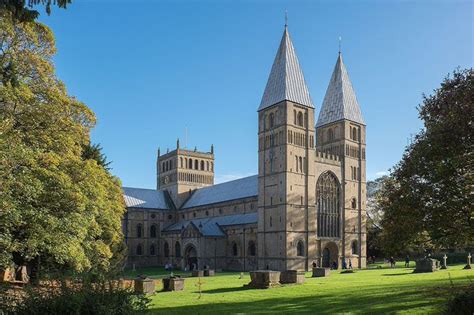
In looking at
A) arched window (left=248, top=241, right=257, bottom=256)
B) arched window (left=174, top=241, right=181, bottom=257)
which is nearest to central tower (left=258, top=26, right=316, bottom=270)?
arched window (left=248, top=241, right=257, bottom=256)

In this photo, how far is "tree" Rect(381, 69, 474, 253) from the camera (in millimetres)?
16406

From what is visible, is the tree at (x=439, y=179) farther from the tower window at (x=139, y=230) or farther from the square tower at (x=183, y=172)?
the square tower at (x=183, y=172)

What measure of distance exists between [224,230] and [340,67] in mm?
29309

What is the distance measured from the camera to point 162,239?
82.6 meters

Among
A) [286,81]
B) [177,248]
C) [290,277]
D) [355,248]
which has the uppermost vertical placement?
[286,81]

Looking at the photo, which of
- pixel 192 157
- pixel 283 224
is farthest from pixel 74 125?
pixel 192 157

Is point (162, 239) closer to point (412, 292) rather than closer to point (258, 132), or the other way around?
point (258, 132)

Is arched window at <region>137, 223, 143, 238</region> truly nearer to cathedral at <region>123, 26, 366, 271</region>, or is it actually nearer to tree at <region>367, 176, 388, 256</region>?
cathedral at <region>123, 26, 366, 271</region>

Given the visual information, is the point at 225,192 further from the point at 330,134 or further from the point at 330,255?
the point at 330,255

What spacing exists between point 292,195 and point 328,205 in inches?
306

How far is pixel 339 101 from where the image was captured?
6756cm

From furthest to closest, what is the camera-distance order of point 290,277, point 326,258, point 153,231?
point 153,231 → point 326,258 → point 290,277

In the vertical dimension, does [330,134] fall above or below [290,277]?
above

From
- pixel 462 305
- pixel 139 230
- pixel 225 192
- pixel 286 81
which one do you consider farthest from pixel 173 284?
pixel 139 230
